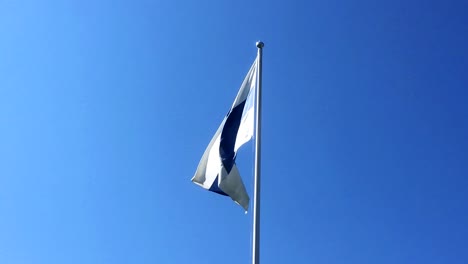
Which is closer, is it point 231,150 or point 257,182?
point 257,182

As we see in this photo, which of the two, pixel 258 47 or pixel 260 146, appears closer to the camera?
pixel 260 146

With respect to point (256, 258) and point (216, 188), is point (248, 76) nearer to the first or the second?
point (216, 188)

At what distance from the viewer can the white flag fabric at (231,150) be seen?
39.5 feet

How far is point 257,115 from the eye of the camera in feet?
41.2

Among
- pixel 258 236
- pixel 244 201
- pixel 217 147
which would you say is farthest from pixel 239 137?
pixel 258 236

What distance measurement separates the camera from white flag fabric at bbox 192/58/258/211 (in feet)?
39.5

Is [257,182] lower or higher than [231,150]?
lower

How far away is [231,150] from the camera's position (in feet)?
41.3

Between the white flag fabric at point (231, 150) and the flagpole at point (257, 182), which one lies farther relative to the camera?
the white flag fabric at point (231, 150)

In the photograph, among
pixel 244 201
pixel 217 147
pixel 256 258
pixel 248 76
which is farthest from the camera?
pixel 248 76

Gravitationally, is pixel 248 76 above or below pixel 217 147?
above

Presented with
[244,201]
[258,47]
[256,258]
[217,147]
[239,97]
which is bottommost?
[256,258]

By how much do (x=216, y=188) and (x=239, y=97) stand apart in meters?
2.33

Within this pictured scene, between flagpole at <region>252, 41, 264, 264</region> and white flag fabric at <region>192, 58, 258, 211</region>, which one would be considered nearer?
flagpole at <region>252, 41, 264, 264</region>
